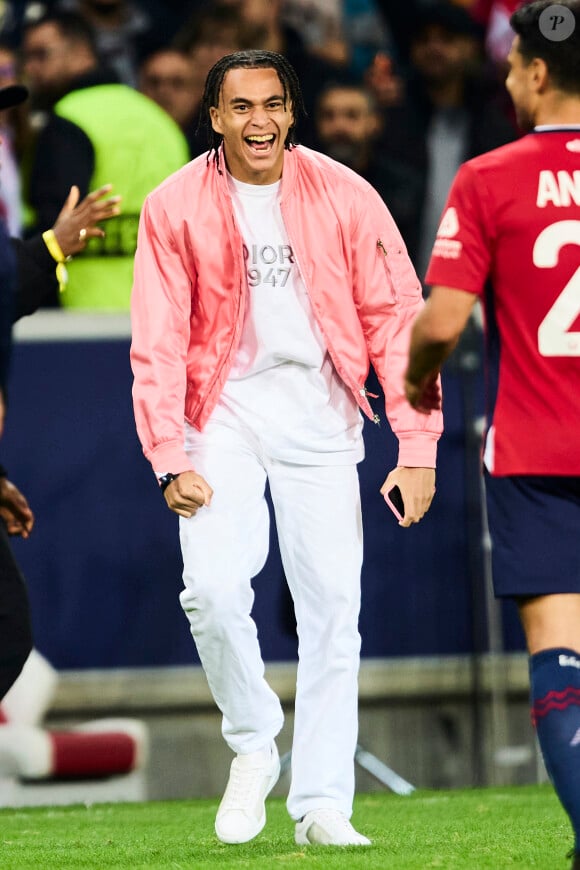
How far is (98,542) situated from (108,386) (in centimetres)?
68

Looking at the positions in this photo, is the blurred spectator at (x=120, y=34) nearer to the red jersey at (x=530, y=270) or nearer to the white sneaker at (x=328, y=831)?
the white sneaker at (x=328, y=831)

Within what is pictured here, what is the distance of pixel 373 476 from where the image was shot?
8.00 metres

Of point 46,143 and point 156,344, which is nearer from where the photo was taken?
point 156,344

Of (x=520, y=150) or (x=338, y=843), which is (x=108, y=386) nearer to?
(x=338, y=843)

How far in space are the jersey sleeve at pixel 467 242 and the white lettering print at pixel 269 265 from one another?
1.21 metres

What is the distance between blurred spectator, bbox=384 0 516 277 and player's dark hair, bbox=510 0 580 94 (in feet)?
16.5

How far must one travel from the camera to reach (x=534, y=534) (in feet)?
12.9

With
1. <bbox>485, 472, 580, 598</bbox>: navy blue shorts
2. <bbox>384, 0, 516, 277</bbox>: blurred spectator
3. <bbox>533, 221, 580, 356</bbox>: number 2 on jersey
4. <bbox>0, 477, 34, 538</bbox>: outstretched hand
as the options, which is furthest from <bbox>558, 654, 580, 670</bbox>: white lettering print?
<bbox>384, 0, 516, 277</bbox>: blurred spectator

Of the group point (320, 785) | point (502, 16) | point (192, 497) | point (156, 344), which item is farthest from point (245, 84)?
point (502, 16)

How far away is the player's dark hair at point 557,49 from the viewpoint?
3959 millimetres

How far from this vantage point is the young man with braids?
16.6 ft

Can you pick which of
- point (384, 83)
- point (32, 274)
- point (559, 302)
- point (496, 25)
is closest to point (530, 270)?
point (559, 302)

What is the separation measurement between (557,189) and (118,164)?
4125mm

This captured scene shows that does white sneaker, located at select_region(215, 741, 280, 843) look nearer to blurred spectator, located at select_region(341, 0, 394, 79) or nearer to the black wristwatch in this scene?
the black wristwatch
